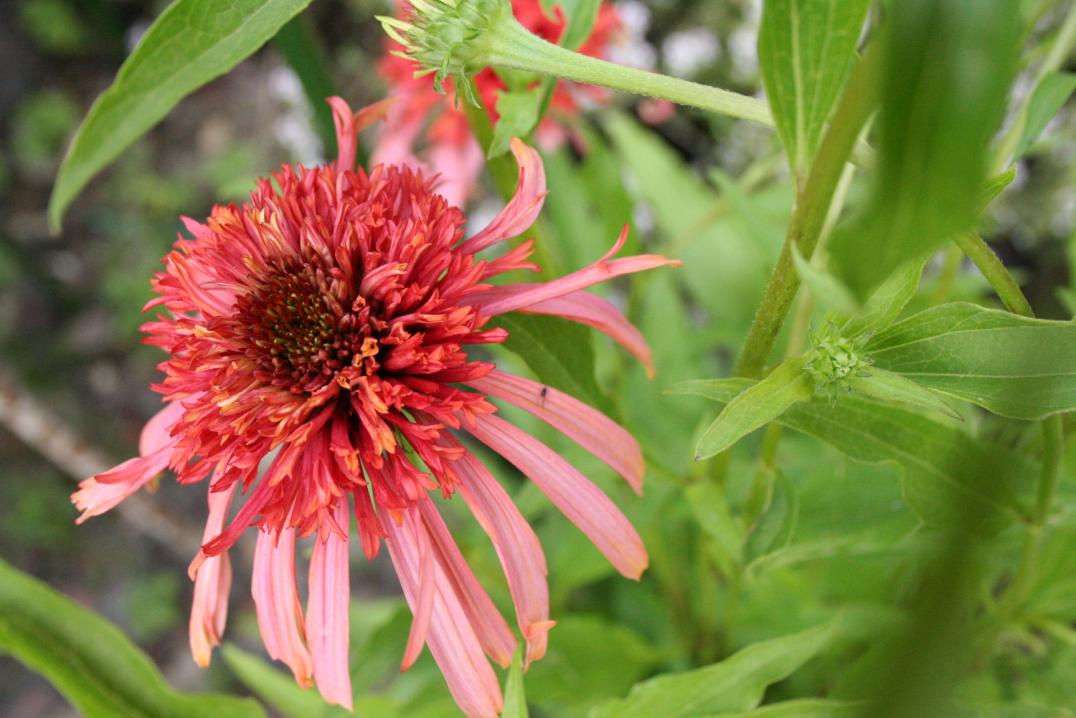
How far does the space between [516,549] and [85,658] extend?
229mm

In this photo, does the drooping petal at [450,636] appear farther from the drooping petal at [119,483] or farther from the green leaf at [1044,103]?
the green leaf at [1044,103]

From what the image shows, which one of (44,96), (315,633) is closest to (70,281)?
(44,96)

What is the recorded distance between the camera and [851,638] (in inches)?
20.3

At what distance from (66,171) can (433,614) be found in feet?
0.82

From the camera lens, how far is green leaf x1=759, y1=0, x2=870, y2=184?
28 cm

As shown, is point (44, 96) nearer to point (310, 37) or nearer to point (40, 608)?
point (310, 37)

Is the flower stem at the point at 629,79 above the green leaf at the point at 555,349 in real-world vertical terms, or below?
above

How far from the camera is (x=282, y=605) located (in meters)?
0.37

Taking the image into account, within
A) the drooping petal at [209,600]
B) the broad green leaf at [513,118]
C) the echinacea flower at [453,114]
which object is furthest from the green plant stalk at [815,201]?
the echinacea flower at [453,114]

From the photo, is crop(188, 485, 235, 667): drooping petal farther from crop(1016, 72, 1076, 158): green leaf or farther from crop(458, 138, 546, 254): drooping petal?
crop(1016, 72, 1076, 158): green leaf

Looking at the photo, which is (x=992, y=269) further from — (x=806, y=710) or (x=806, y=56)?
(x=806, y=710)

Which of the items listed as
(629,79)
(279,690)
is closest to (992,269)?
(629,79)

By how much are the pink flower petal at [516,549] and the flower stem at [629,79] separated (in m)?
0.17

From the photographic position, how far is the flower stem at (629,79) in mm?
293
